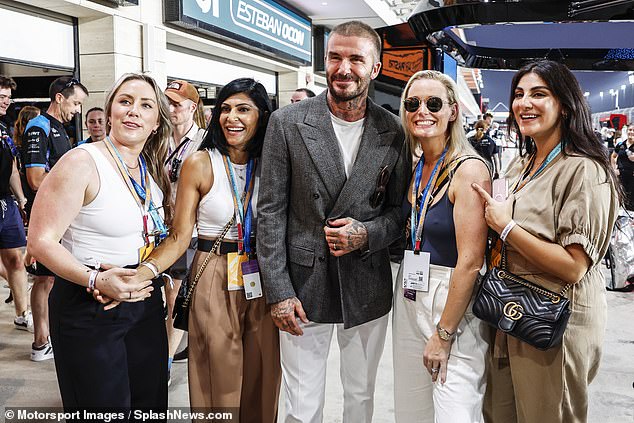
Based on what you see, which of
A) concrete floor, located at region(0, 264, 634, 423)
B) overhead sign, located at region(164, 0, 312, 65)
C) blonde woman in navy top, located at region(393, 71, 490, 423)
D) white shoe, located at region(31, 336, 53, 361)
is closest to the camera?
blonde woman in navy top, located at region(393, 71, 490, 423)

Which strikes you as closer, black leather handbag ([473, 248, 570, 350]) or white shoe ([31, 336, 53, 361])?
black leather handbag ([473, 248, 570, 350])

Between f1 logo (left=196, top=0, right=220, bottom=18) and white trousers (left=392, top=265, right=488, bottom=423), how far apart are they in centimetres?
591

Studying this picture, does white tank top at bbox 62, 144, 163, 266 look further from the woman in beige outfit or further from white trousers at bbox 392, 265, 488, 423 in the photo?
the woman in beige outfit

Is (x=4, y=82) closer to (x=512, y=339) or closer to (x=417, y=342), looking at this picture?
(x=417, y=342)

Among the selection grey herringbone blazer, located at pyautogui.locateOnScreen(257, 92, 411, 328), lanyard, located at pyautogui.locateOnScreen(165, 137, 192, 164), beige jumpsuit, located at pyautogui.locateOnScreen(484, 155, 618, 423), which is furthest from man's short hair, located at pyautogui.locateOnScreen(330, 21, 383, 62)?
lanyard, located at pyautogui.locateOnScreen(165, 137, 192, 164)

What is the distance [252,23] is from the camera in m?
8.46

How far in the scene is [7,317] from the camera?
4762mm

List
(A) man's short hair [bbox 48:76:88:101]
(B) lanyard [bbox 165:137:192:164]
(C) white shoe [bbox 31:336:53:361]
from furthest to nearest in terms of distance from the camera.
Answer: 1. (A) man's short hair [bbox 48:76:88:101]
2. (C) white shoe [bbox 31:336:53:361]
3. (B) lanyard [bbox 165:137:192:164]

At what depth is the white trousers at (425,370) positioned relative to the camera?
1.92 metres

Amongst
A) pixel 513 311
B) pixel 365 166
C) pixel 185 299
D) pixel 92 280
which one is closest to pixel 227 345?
pixel 185 299

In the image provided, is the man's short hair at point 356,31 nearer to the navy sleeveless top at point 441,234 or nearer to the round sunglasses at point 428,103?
the round sunglasses at point 428,103

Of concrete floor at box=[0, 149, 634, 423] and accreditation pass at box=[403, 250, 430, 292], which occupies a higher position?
accreditation pass at box=[403, 250, 430, 292]

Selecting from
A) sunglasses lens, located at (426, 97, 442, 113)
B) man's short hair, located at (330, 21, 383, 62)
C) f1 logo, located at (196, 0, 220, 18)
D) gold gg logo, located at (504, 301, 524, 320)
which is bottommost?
gold gg logo, located at (504, 301, 524, 320)

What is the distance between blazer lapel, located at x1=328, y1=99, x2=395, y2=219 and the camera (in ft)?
6.75
